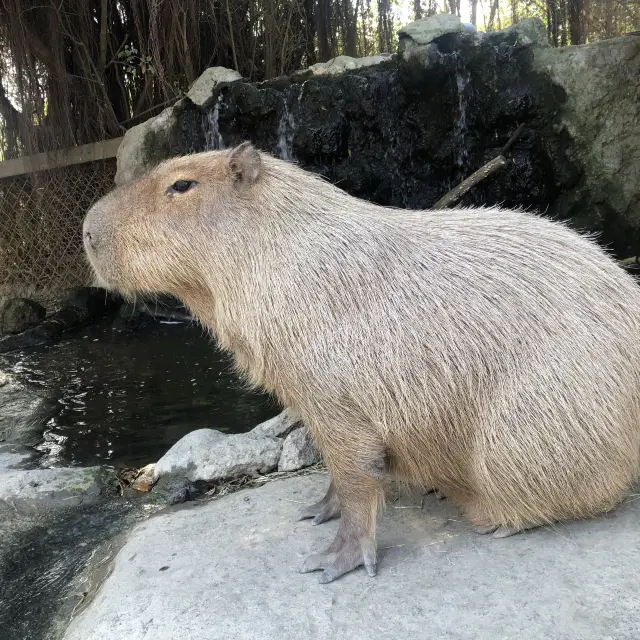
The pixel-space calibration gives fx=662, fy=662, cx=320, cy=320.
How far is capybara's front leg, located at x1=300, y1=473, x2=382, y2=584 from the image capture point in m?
2.15

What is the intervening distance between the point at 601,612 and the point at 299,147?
504 centimetres

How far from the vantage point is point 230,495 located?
2.92 metres

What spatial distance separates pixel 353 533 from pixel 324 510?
14.7 inches

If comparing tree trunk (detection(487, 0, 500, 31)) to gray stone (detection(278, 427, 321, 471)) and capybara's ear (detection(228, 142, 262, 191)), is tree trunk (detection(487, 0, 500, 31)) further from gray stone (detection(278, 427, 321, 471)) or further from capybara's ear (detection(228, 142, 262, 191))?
capybara's ear (detection(228, 142, 262, 191))

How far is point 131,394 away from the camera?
512 centimetres

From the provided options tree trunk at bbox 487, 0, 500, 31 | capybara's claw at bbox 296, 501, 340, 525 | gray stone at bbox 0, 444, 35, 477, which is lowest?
gray stone at bbox 0, 444, 35, 477

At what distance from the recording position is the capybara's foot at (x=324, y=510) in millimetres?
2555

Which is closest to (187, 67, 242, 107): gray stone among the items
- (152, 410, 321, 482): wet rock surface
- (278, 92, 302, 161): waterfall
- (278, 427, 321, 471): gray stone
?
(278, 92, 302, 161): waterfall

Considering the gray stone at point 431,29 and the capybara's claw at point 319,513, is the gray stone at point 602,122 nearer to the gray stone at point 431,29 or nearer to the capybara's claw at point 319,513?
the gray stone at point 431,29

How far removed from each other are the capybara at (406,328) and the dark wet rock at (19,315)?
5576mm

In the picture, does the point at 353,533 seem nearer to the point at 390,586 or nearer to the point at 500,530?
the point at 390,586

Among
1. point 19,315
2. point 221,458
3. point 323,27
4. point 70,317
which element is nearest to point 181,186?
point 221,458

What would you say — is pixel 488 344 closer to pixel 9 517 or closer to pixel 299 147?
pixel 9 517

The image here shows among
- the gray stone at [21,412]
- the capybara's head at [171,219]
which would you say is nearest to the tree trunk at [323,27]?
the gray stone at [21,412]
